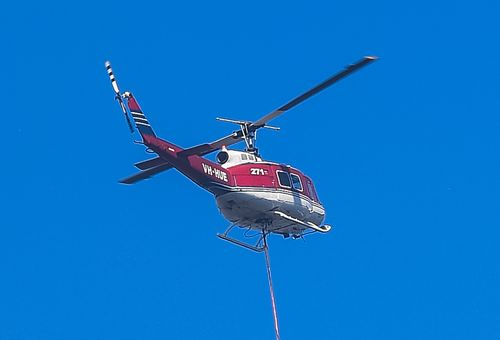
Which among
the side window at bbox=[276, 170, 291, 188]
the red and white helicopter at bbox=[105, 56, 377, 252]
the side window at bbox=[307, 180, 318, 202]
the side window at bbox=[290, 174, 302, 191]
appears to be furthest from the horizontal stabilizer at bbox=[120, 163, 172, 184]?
the side window at bbox=[307, 180, 318, 202]

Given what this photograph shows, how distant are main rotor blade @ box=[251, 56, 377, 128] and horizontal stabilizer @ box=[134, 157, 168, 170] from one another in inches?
153

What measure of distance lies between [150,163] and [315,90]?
24.9ft

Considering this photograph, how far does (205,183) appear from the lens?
4297cm

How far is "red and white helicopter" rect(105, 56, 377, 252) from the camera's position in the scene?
1654 inches

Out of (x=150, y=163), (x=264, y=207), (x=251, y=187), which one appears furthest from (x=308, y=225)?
(x=150, y=163)

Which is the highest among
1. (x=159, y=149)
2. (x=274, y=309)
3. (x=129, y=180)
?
(x=129, y=180)

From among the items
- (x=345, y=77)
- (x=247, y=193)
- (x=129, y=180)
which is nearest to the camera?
(x=345, y=77)

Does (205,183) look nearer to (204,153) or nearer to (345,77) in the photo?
(204,153)

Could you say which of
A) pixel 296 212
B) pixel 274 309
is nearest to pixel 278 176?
pixel 296 212

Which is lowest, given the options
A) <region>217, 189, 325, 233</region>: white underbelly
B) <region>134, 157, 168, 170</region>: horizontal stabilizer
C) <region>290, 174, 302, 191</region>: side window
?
<region>217, 189, 325, 233</region>: white underbelly

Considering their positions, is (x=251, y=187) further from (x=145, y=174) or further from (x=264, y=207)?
Answer: (x=145, y=174)

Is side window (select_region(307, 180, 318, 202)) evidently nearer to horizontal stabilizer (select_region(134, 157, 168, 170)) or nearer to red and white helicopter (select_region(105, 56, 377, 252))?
red and white helicopter (select_region(105, 56, 377, 252))

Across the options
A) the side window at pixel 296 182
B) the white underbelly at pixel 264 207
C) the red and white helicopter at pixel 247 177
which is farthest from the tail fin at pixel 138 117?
the side window at pixel 296 182

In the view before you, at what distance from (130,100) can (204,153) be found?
3070mm
